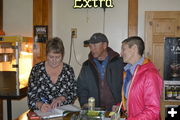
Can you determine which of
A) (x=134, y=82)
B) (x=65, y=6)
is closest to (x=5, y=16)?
(x=65, y=6)

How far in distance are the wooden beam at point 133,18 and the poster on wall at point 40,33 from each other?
1441 mm

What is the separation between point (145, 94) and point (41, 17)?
2963mm

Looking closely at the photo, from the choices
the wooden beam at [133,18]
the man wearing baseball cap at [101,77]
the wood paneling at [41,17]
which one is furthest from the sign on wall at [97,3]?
the man wearing baseball cap at [101,77]

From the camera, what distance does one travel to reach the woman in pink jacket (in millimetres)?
1699

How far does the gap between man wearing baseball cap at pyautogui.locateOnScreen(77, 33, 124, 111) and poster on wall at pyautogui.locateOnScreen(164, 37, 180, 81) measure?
148cm

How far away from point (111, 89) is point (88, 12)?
6.52 feet

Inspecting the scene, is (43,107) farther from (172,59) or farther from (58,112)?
(172,59)

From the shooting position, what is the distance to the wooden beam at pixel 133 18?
13.6 ft

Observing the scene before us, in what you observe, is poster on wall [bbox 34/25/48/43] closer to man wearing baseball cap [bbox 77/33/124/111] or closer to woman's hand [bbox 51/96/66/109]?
man wearing baseball cap [bbox 77/33/124/111]

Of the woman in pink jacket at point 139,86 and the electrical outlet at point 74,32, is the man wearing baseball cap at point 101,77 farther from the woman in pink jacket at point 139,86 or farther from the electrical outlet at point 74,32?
the electrical outlet at point 74,32

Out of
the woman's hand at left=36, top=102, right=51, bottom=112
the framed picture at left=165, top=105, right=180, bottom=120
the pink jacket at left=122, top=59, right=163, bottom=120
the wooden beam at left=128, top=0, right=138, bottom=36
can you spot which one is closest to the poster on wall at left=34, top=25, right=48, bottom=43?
the wooden beam at left=128, top=0, right=138, bottom=36

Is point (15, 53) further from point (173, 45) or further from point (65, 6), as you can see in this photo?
point (173, 45)

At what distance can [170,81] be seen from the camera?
396 centimetres

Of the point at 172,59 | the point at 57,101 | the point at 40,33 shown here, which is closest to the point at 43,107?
the point at 57,101
